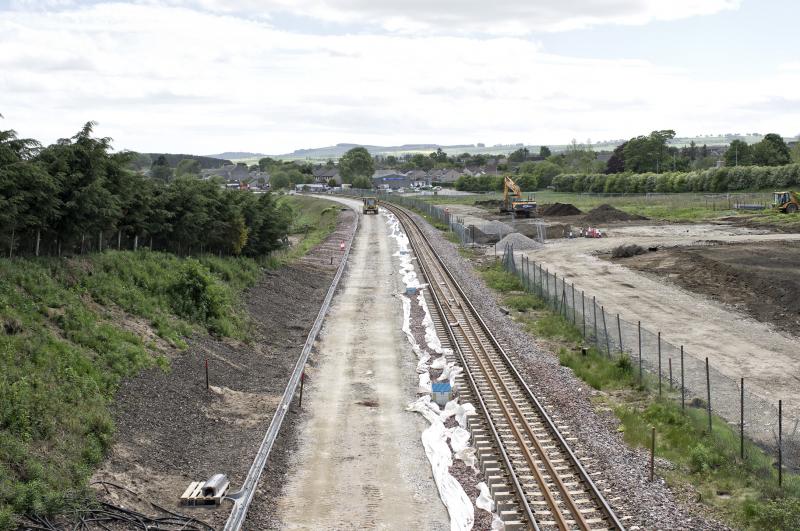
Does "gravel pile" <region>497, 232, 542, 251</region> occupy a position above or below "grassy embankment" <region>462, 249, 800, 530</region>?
above

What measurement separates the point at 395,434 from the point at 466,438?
181 centimetres

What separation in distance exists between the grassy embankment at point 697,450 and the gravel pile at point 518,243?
35.4 meters

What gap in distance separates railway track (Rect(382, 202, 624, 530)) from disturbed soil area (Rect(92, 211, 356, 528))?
4939 millimetres

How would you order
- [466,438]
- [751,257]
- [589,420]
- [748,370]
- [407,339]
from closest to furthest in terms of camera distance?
[466,438] → [589,420] → [748,370] → [407,339] → [751,257]

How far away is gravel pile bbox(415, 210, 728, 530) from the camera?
49.3 ft

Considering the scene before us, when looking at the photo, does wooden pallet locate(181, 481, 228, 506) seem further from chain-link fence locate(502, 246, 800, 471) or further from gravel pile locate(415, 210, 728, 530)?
chain-link fence locate(502, 246, 800, 471)

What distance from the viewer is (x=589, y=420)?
68.1ft

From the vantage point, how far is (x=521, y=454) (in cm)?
1834

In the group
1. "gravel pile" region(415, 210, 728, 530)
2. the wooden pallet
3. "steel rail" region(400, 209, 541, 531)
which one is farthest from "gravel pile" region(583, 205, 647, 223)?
the wooden pallet

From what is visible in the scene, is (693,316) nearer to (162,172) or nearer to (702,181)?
(162,172)

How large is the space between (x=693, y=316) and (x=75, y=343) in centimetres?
2755

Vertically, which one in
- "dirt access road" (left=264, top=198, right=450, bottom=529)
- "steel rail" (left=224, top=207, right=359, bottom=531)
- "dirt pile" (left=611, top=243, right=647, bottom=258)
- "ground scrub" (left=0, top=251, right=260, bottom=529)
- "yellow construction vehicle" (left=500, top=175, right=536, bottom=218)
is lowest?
"dirt access road" (left=264, top=198, right=450, bottom=529)

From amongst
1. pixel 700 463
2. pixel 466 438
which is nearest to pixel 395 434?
pixel 466 438

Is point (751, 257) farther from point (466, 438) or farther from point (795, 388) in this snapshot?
point (466, 438)
